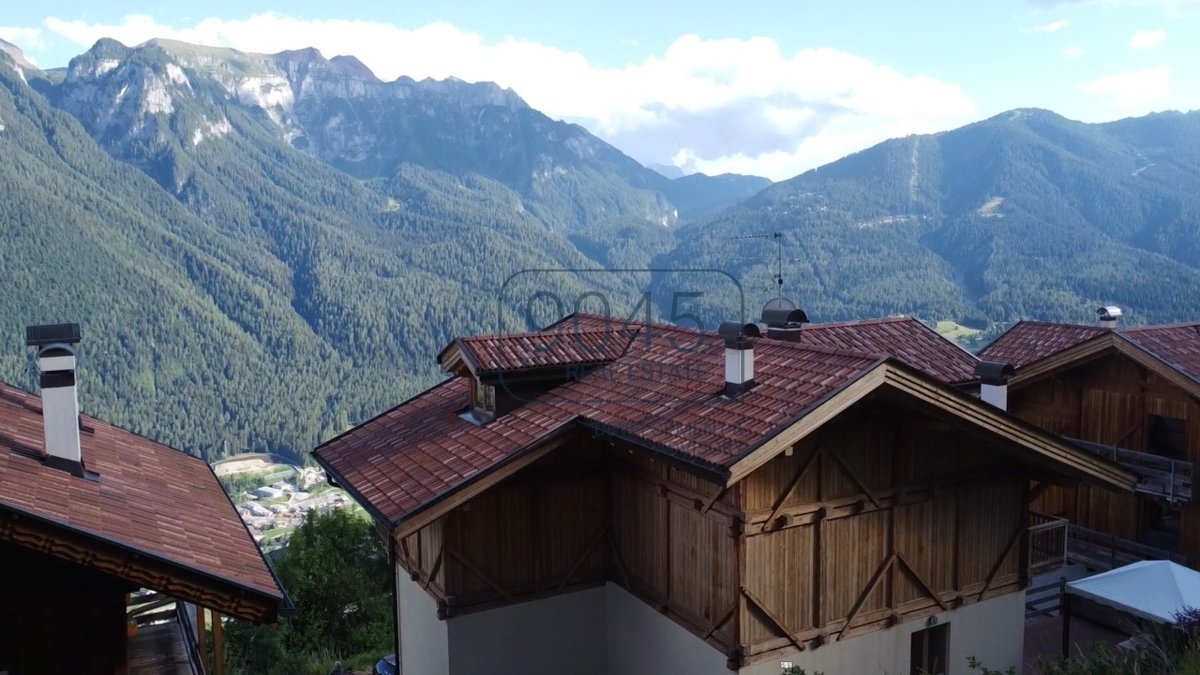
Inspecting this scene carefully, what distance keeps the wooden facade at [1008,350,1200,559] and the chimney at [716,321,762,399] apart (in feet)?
36.5

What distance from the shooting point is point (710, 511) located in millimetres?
11398

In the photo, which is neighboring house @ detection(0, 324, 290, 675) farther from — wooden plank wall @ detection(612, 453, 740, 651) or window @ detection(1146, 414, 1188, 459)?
window @ detection(1146, 414, 1188, 459)

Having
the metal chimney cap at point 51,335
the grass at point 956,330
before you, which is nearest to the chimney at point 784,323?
the metal chimney cap at point 51,335

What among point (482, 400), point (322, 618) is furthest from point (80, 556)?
point (322, 618)

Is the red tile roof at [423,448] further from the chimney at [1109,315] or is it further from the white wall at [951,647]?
the chimney at [1109,315]

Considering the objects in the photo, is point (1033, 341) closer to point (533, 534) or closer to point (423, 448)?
point (533, 534)

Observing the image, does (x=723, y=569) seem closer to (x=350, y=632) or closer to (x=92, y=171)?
(x=350, y=632)

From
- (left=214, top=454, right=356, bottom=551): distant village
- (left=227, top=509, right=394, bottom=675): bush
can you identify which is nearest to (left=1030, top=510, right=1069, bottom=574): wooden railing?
(left=227, top=509, right=394, bottom=675): bush

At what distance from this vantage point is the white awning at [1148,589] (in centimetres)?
1278

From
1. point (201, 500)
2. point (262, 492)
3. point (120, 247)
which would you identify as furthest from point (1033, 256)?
point (120, 247)

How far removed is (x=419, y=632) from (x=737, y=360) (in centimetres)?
698

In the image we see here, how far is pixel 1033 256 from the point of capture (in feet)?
470

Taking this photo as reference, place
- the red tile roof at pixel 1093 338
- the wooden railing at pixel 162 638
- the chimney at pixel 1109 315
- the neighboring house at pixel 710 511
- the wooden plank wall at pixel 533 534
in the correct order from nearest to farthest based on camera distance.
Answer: the wooden railing at pixel 162 638 → the neighboring house at pixel 710 511 → the wooden plank wall at pixel 533 534 → the red tile roof at pixel 1093 338 → the chimney at pixel 1109 315

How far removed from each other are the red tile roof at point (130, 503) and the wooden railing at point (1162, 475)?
1560cm
